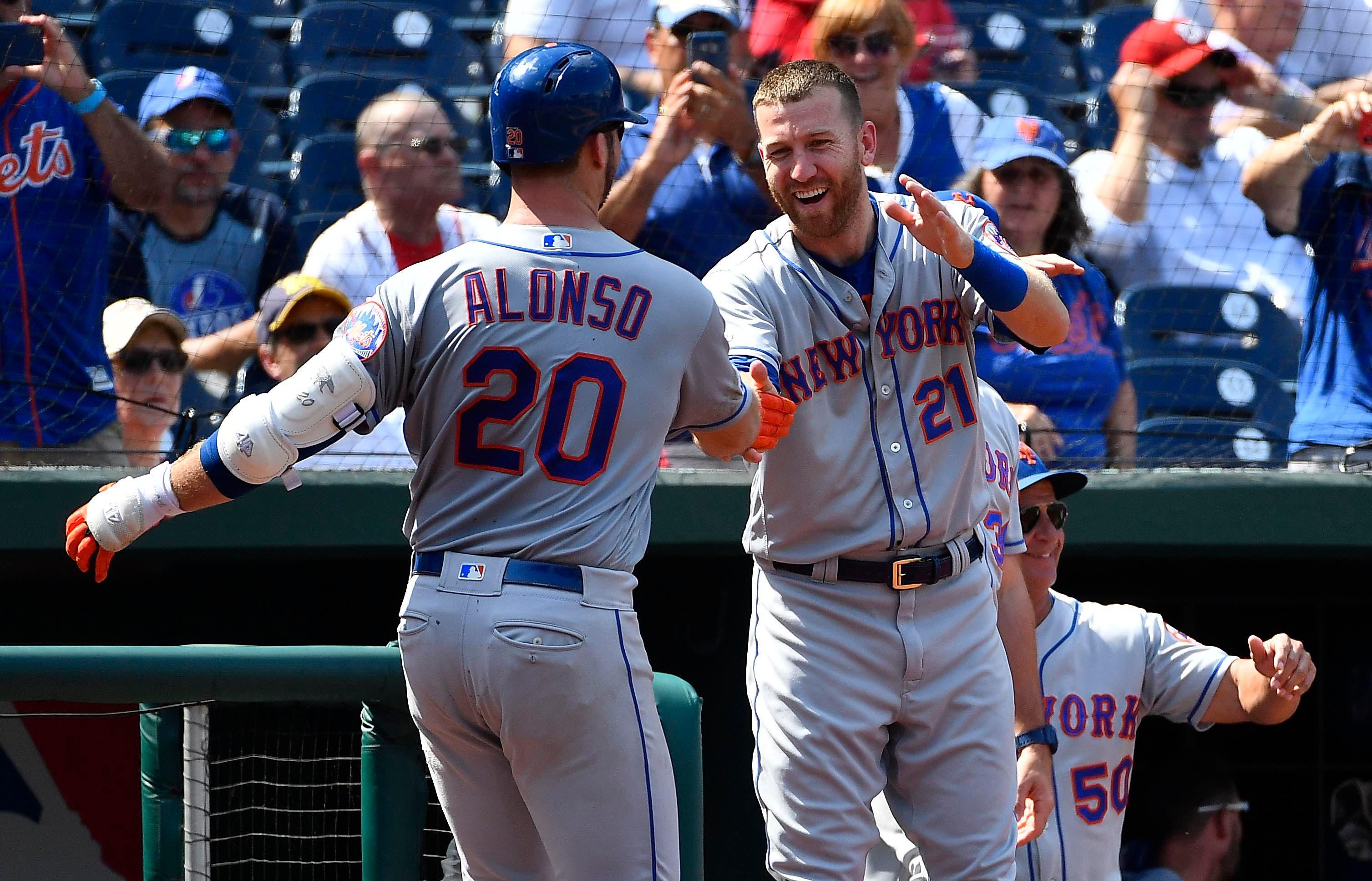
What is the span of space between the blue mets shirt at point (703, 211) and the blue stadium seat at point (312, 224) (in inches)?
31.8

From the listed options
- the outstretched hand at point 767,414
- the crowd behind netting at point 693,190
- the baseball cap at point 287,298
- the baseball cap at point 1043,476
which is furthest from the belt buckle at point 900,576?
the baseball cap at point 287,298

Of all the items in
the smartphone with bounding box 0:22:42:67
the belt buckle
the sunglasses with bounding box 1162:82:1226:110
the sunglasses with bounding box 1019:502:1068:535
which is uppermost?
the sunglasses with bounding box 1162:82:1226:110

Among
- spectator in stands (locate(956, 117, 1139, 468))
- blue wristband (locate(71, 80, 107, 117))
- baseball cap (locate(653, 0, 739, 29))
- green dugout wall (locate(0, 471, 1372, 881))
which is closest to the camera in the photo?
green dugout wall (locate(0, 471, 1372, 881))

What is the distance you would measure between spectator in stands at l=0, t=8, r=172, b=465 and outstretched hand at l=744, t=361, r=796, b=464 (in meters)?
2.07

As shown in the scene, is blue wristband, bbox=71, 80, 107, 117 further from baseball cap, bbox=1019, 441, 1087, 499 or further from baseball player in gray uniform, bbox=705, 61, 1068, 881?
baseball cap, bbox=1019, 441, 1087, 499

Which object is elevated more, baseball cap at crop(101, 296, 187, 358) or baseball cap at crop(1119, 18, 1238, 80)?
baseball cap at crop(1119, 18, 1238, 80)

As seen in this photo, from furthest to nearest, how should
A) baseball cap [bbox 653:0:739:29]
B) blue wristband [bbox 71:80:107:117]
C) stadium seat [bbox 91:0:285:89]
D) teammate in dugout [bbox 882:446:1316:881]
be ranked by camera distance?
stadium seat [bbox 91:0:285:89] → baseball cap [bbox 653:0:739:29] → blue wristband [bbox 71:80:107:117] → teammate in dugout [bbox 882:446:1316:881]

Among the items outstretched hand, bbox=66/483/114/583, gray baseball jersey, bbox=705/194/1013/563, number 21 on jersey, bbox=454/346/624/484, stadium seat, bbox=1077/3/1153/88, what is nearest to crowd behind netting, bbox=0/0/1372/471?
stadium seat, bbox=1077/3/1153/88

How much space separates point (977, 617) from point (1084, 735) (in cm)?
100

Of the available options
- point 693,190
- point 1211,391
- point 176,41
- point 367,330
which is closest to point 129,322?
point 176,41

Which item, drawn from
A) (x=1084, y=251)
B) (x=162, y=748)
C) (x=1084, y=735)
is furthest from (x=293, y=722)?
(x=1084, y=251)

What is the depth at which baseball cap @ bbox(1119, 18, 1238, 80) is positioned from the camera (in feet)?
15.6

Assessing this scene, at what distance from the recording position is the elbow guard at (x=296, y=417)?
2.11 metres

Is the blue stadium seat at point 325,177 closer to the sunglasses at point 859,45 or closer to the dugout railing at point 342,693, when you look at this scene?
the sunglasses at point 859,45
